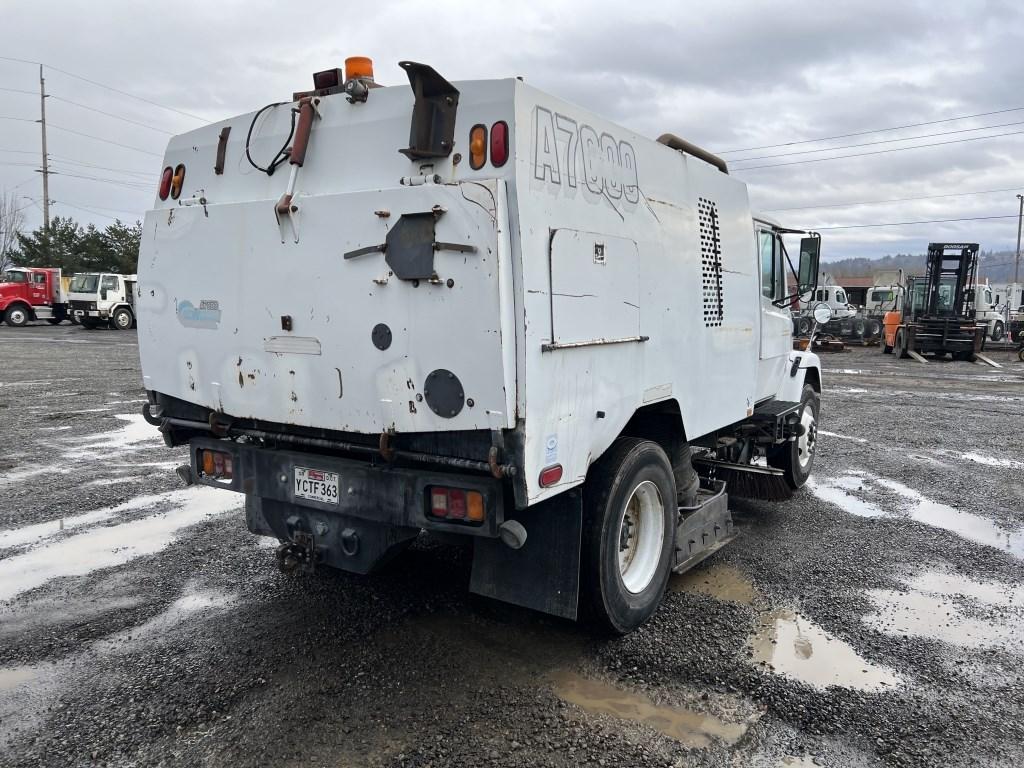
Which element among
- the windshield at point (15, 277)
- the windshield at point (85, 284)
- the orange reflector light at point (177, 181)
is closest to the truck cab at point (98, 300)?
the windshield at point (85, 284)

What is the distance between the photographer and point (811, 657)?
13.1 feet

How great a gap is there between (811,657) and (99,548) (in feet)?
16.0

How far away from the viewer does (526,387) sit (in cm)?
315

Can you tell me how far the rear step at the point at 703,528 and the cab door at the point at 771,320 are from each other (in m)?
1.20

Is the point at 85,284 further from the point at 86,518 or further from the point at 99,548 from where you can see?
the point at 99,548

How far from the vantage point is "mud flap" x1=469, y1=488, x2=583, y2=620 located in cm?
369

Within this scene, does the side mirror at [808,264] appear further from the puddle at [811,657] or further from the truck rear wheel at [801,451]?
the puddle at [811,657]

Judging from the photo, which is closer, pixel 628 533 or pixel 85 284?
pixel 628 533

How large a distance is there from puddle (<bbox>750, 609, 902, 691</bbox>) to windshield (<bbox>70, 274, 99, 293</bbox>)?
35.5 m

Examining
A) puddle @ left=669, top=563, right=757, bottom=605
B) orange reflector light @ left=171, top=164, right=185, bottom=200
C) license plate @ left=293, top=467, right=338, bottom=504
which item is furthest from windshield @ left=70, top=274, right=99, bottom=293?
puddle @ left=669, top=563, right=757, bottom=605

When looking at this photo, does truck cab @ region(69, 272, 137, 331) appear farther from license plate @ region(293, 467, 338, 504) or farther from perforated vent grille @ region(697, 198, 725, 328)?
perforated vent grille @ region(697, 198, 725, 328)

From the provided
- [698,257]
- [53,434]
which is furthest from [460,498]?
[53,434]

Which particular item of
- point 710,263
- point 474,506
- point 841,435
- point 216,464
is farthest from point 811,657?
point 841,435

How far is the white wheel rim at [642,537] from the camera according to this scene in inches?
169
